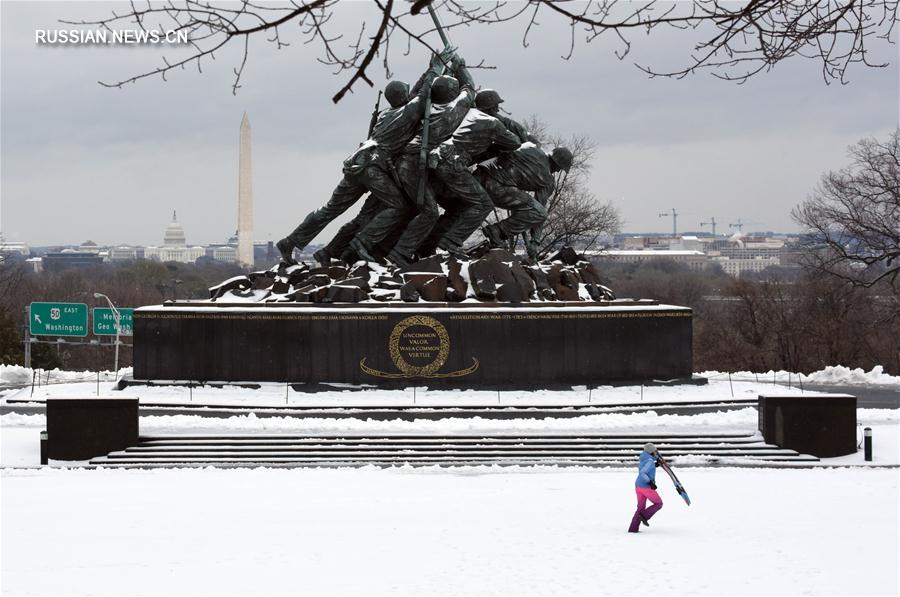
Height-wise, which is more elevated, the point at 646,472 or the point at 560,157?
the point at 560,157

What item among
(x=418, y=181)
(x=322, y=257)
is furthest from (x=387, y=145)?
(x=322, y=257)

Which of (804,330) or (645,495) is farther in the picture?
(804,330)

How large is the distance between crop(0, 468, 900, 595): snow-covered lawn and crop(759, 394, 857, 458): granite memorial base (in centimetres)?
140

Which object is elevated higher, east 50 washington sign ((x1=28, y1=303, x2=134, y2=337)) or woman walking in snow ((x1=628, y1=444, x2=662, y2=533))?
east 50 washington sign ((x1=28, y1=303, x2=134, y2=337))

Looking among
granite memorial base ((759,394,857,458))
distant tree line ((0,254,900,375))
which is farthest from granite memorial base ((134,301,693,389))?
distant tree line ((0,254,900,375))

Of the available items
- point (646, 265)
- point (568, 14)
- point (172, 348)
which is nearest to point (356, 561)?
point (568, 14)

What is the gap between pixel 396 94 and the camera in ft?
76.7

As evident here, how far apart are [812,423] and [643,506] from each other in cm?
644

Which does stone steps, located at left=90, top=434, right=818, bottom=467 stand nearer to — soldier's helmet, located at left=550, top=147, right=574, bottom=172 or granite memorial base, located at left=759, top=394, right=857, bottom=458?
granite memorial base, located at left=759, top=394, right=857, bottom=458

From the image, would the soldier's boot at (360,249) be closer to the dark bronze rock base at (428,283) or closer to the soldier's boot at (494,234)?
the dark bronze rock base at (428,283)

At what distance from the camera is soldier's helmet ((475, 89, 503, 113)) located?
78.6 feet

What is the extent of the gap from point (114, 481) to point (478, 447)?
4999 mm

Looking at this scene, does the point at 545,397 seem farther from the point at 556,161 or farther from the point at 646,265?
the point at 646,265

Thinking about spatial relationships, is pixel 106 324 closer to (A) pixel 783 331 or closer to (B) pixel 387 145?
(B) pixel 387 145
